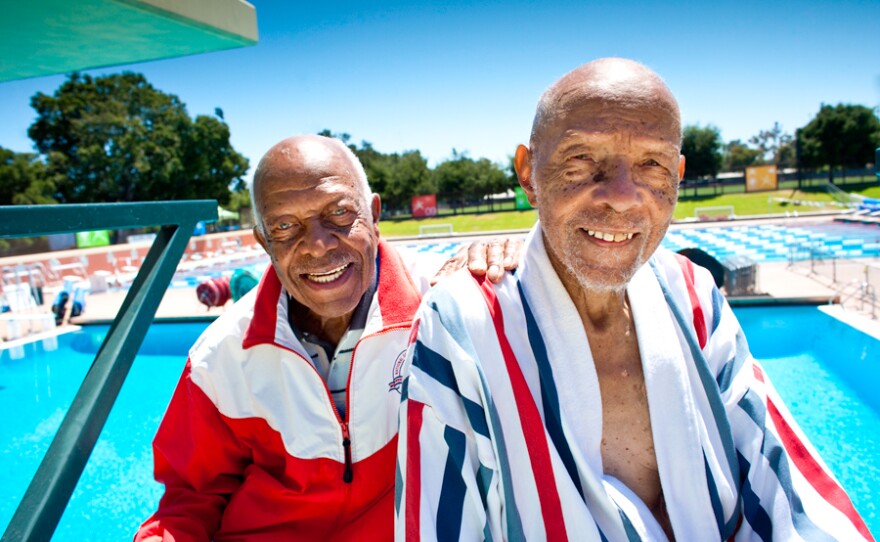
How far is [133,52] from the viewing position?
279 centimetres

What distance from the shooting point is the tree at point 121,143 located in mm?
37081

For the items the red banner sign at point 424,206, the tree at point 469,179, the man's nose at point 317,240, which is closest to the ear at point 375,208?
the man's nose at point 317,240

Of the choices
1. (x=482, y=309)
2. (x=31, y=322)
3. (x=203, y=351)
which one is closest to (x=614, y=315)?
(x=482, y=309)

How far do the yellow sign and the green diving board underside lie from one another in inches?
1588

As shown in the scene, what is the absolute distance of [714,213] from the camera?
Answer: 28.7m

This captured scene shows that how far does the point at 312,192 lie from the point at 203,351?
0.70m

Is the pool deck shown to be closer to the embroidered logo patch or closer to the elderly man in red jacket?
the elderly man in red jacket

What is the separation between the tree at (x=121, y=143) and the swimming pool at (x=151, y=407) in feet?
101

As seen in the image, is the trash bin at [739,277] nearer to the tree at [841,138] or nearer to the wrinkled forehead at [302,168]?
the wrinkled forehead at [302,168]

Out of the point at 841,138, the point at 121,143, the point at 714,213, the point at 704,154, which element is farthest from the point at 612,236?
the point at 841,138

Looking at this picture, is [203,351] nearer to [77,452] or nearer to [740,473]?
[77,452]

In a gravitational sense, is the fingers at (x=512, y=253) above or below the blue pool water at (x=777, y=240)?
above

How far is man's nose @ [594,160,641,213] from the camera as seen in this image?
1.35 metres

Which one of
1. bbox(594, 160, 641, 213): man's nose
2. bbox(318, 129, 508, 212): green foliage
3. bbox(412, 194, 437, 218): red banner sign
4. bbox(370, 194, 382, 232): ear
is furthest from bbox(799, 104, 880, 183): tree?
bbox(594, 160, 641, 213): man's nose
